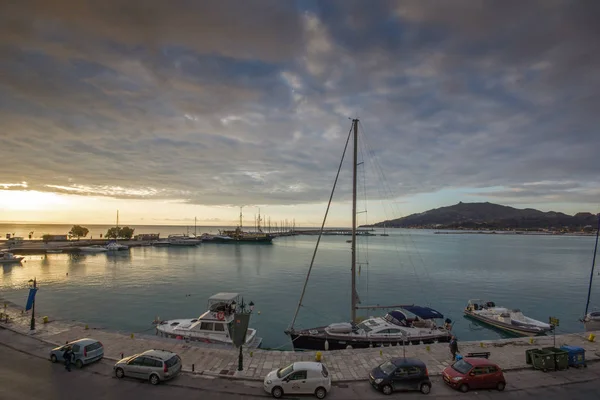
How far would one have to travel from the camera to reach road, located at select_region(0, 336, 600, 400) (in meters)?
15.4

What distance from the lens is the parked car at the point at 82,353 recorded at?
60.3 ft

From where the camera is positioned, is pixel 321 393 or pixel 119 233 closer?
pixel 321 393

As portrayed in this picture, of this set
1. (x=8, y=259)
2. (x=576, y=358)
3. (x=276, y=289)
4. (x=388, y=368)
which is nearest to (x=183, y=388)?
(x=388, y=368)

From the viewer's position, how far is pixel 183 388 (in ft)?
53.3

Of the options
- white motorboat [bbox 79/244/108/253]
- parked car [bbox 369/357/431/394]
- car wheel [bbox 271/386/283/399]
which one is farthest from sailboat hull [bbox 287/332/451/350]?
white motorboat [bbox 79/244/108/253]

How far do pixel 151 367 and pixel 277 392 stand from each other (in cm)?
705

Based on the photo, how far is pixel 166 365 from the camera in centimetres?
1683

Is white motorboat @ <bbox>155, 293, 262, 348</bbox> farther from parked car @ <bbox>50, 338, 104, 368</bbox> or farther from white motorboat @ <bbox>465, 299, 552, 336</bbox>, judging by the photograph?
white motorboat @ <bbox>465, 299, 552, 336</bbox>

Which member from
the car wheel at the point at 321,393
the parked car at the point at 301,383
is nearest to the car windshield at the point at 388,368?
the parked car at the point at 301,383

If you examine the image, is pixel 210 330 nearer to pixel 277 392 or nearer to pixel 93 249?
pixel 277 392

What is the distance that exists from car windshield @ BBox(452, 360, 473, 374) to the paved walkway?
61.1 inches

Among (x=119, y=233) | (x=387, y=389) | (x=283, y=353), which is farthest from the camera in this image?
(x=119, y=233)

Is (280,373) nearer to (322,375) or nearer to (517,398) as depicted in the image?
(322,375)

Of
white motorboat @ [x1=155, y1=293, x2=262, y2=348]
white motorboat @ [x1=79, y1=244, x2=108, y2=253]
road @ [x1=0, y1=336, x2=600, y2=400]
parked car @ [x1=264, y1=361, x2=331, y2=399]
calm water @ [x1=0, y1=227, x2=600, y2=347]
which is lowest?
calm water @ [x1=0, y1=227, x2=600, y2=347]
